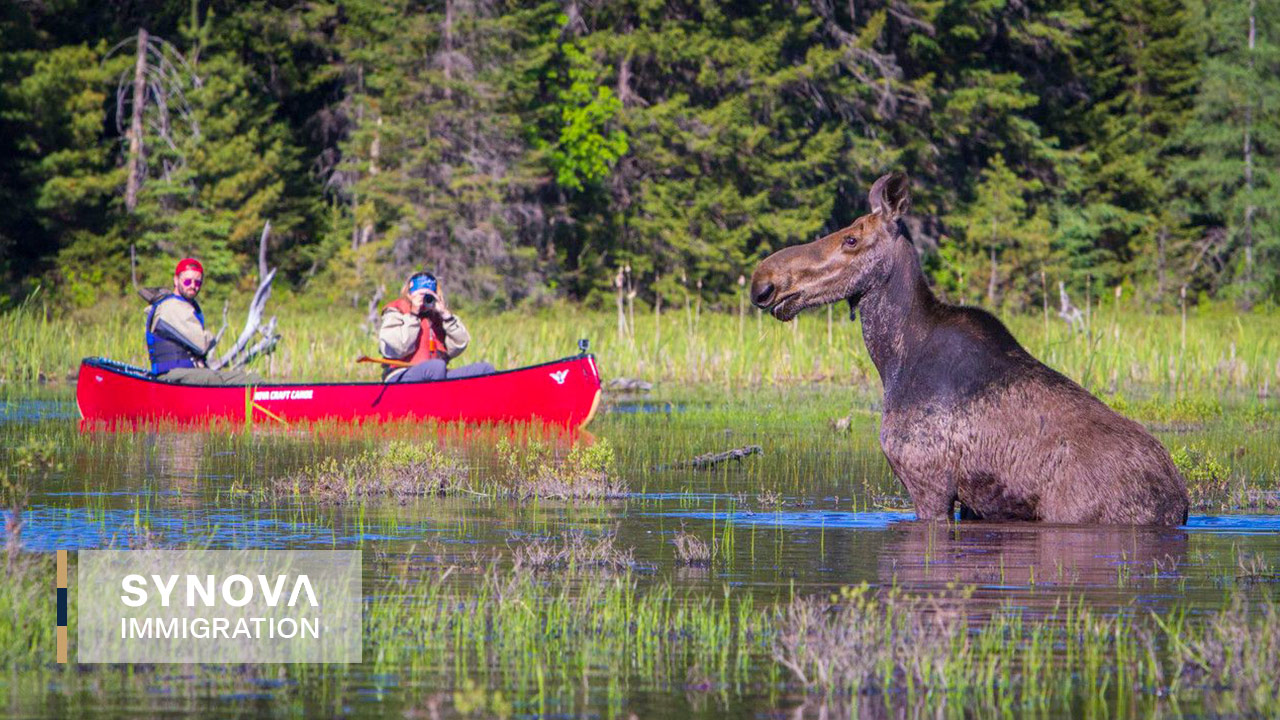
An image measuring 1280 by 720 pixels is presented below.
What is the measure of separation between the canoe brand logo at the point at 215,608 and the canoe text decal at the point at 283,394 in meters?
9.00

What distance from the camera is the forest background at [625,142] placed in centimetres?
3875

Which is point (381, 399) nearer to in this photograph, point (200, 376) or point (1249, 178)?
point (200, 376)

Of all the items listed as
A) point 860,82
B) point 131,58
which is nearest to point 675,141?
point 860,82

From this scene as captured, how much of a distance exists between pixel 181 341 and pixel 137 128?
2275cm

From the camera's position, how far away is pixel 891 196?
31.7 ft

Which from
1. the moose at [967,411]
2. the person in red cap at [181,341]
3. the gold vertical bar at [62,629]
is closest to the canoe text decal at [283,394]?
the person in red cap at [181,341]

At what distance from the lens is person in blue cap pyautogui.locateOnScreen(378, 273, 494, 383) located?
17.8 metres

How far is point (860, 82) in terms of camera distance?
151ft

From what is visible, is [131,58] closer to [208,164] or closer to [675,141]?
[208,164]

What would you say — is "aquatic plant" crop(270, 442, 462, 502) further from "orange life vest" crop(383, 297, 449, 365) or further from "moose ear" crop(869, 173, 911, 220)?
"orange life vest" crop(383, 297, 449, 365)

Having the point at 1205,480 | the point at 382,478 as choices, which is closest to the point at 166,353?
the point at 382,478

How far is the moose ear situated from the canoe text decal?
9.11 metres

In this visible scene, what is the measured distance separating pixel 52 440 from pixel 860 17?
36.7 metres

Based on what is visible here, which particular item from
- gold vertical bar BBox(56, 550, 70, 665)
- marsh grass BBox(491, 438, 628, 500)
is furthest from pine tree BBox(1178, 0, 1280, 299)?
gold vertical bar BBox(56, 550, 70, 665)
